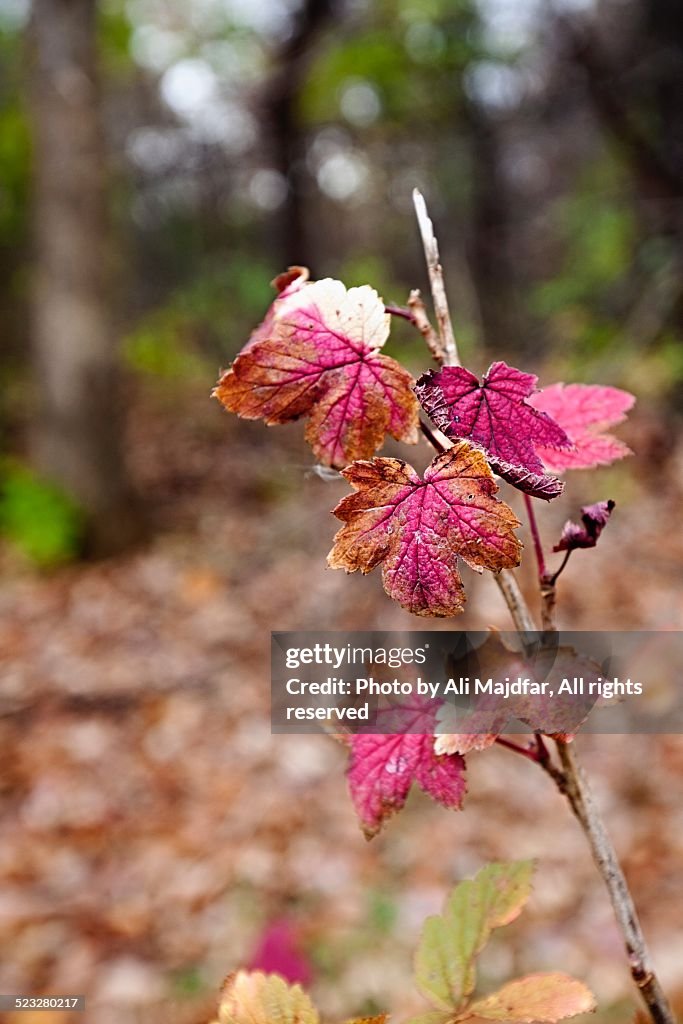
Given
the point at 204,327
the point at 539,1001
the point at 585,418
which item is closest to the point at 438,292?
the point at 585,418

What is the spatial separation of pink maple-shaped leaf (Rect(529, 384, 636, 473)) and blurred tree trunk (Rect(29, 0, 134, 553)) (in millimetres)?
3390

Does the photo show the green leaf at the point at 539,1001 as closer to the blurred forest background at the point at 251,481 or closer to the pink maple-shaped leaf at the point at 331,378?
the pink maple-shaped leaf at the point at 331,378

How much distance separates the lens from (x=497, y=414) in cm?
45

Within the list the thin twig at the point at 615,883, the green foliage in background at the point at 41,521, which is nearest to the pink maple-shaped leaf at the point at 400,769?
the thin twig at the point at 615,883

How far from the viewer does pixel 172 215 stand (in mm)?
9031

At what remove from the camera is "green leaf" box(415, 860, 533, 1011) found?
544mm

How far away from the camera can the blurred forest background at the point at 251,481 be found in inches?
69.2

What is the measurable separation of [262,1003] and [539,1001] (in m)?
0.18

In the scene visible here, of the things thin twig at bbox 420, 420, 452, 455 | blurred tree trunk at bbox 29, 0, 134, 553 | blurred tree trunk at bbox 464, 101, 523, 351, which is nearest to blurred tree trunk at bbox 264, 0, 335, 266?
blurred tree trunk at bbox 464, 101, 523, 351

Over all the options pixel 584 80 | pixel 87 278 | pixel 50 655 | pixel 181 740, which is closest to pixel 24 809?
pixel 181 740

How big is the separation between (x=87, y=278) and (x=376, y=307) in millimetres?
3640

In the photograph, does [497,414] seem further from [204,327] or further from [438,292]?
[204,327]

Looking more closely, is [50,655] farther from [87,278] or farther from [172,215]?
[172,215]

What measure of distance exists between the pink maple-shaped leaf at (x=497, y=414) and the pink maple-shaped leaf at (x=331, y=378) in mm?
28
